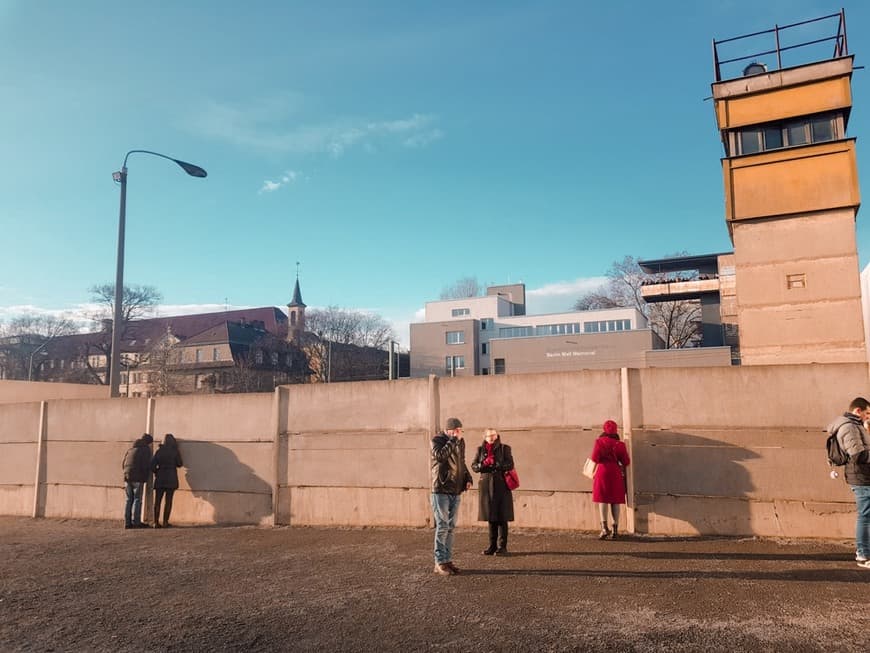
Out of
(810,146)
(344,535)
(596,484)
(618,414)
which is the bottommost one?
(344,535)

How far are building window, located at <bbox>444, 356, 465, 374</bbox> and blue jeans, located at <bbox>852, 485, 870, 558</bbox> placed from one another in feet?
224

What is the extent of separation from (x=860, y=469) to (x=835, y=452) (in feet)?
0.88

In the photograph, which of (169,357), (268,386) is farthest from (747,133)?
(268,386)

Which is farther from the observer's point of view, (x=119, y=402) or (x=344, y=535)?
(x=119, y=402)

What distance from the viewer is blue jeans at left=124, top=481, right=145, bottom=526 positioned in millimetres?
10992

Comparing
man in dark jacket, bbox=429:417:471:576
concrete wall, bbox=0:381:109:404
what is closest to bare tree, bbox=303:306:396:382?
concrete wall, bbox=0:381:109:404

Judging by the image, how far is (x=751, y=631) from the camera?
4777 millimetres

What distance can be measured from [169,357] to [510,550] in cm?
6341

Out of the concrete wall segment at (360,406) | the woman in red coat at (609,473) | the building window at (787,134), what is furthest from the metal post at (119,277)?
the building window at (787,134)

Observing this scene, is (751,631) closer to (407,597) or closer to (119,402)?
(407,597)

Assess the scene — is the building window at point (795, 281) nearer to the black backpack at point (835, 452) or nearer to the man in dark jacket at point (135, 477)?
the black backpack at point (835, 452)

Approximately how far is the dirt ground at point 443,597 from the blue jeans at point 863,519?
241 millimetres

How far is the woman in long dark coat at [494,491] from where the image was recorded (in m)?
7.56

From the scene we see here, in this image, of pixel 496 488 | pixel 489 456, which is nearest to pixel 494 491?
pixel 496 488
